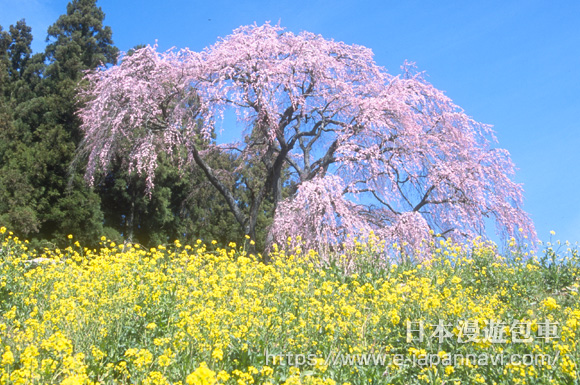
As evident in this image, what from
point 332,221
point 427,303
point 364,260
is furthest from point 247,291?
point 332,221

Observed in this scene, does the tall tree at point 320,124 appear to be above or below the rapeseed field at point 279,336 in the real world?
above

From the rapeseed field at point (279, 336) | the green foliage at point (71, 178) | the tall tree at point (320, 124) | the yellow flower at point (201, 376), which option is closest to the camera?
the yellow flower at point (201, 376)

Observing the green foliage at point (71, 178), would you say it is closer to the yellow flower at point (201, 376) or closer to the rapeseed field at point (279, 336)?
the rapeseed field at point (279, 336)

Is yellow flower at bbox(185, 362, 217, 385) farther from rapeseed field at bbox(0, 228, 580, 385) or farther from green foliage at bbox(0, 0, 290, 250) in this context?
green foliage at bbox(0, 0, 290, 250)

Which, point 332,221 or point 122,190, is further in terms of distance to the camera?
point 122,190

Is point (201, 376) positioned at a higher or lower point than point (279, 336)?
lower

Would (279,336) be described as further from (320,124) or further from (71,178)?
(71,178)

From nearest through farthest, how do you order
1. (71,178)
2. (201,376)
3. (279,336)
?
1. (201,376)
2. (279,336)
3. (71,178)

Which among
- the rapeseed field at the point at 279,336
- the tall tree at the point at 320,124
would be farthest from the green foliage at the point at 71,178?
the rapeseed field at the point at 279,336

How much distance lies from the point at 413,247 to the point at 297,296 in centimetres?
785

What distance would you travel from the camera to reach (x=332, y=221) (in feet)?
40.1

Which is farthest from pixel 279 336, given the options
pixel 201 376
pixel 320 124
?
pixel 320 124

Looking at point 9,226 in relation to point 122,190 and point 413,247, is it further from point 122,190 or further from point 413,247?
point 413,247

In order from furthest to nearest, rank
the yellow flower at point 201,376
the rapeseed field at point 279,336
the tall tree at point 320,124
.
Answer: the tall tree at point 320,124 → the rapeseed field at point 279,336 → the yellow flower at point 201,376
